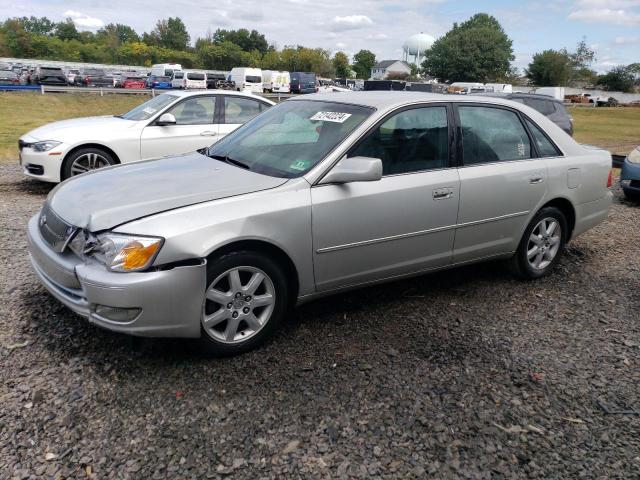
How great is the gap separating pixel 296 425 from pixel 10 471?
52.1 inches

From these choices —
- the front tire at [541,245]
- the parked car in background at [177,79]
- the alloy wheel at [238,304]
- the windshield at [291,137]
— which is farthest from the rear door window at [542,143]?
the parked car in background at [177,79]

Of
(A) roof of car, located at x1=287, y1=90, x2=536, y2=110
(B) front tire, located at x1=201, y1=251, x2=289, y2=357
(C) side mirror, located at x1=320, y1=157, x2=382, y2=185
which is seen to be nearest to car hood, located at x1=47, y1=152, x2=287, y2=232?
(C) side mirror, located at x1=320, y1=157, x2=382, y2=185

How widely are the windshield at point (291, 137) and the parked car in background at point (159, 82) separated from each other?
4071 cm

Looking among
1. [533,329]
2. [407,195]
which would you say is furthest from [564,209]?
[407,195]

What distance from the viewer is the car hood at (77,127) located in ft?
24.3

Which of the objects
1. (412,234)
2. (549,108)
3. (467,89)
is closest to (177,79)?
(467,89)

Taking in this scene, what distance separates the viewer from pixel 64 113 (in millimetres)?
24500

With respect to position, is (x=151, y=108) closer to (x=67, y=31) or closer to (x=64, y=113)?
(x=64, y=113)

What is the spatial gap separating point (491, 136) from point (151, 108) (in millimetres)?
5643

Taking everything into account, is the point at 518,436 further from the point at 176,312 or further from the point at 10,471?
the point at 10,471

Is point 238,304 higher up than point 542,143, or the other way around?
point 542,143

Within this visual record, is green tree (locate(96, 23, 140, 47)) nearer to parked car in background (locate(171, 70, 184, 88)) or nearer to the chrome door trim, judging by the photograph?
parked car in background (locate(171, 70, 184, 88))

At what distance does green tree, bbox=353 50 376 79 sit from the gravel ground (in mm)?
134840

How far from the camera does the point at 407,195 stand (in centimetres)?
381
